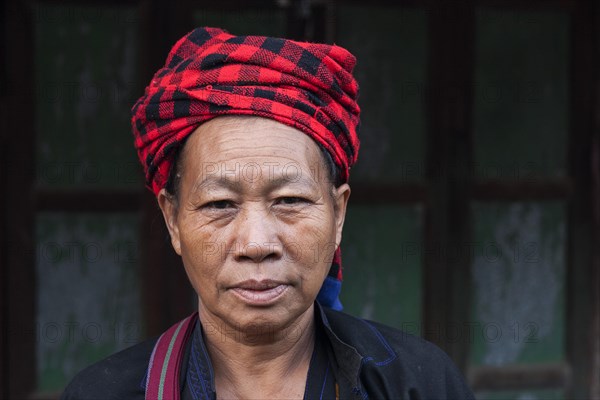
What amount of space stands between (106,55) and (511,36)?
1777 mm

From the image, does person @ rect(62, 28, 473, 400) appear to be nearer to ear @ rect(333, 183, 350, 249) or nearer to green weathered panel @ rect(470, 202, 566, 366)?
ear @ rect(333, 183, 350, 249)

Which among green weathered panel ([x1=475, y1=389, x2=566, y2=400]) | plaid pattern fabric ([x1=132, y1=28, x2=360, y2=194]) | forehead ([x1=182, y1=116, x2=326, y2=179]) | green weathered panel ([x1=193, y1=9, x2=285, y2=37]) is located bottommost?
green weathered panel ([x1=475, y1=389, x2=566, y2=400])

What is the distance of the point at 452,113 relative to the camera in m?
3.35

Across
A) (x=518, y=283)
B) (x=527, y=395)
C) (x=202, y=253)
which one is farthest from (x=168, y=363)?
(x=527, y=395)

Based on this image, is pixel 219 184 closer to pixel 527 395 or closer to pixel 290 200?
pixel 290 200

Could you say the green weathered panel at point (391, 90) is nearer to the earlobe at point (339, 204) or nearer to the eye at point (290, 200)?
the earlobe at point (339, 204)

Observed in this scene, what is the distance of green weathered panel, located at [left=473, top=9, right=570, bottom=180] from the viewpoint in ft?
11.1

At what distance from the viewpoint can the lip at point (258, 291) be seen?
1719 millimetres

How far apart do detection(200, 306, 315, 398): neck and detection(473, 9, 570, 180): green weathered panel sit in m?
1.78

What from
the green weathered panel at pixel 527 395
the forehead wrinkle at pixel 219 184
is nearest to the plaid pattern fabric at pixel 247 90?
the forehead wrinkle at pixel 219 184

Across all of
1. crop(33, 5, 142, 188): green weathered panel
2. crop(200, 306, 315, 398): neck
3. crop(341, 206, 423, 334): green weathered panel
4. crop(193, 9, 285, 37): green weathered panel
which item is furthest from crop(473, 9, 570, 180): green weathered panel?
crop(200, 306, 315, 398): neck

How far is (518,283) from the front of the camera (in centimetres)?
355

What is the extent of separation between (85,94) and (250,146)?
62.1 inches

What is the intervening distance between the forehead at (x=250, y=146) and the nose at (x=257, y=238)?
11 centimetres
